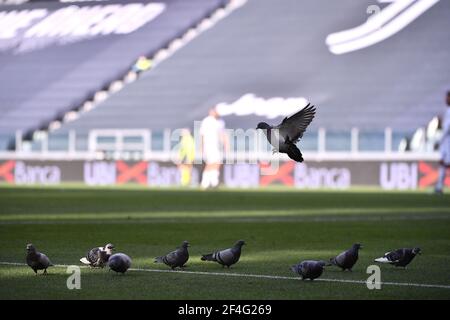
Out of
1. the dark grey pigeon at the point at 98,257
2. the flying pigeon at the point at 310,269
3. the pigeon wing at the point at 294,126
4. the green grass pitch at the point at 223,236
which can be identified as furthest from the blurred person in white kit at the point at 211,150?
the flying pigeon at the point at 310,269

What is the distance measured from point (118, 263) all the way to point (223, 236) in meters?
5.86

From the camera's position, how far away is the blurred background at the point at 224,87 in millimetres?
38969

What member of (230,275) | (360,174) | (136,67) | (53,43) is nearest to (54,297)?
(230,275)

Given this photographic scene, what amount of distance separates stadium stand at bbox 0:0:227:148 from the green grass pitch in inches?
637

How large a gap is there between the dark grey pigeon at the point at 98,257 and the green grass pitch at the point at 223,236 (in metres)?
0.11

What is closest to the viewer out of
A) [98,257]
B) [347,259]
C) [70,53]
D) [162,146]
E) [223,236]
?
[98,257]

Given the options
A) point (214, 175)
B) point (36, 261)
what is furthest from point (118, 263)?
point (214, 175)

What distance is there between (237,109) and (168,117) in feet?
8.80

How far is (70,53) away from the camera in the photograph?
49.1 metres

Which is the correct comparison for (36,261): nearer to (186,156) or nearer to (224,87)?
(186,156)

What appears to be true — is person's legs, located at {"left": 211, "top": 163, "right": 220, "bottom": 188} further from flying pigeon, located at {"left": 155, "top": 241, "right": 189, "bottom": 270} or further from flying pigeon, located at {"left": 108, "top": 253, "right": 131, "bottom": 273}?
flying pigeon, located at {"left": 108, "top": 253, "right": 131, "bottom": 273}

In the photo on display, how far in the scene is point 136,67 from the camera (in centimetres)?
4700

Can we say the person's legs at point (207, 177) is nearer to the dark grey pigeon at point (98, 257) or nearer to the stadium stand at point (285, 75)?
the stadium stand at point (285, 75)

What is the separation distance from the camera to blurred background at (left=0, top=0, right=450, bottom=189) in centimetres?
3897
